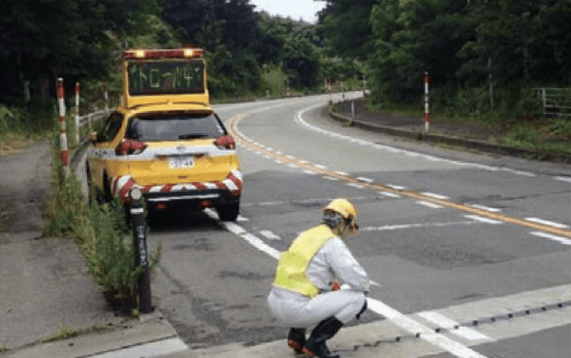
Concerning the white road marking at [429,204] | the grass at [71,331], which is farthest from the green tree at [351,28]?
the grass at [71,331]

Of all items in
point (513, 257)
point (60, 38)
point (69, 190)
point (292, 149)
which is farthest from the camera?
point (60, 38)

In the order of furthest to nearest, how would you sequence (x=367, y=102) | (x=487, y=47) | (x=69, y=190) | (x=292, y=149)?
1. (x=367, y=102)
2. (x=487, y=47)
3. (x=292, y=149)
4. (x=69, y=190)

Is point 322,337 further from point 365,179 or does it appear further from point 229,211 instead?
point 365,179

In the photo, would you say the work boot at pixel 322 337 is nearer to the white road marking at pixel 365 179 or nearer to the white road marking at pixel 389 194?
the white road marking at pixel 389 194

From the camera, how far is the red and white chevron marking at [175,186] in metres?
11.6

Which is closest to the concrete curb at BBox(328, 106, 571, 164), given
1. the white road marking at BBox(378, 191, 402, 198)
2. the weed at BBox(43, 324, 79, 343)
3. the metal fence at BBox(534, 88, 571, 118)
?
the metal fence at BBox(534, 88, 571, 118)

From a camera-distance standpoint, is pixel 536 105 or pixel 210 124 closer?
pixel 210 124

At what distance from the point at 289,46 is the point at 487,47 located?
4893 centimetres

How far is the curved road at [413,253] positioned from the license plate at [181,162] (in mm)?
926

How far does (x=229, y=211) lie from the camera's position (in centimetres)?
1246

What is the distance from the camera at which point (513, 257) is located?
9.55 meters

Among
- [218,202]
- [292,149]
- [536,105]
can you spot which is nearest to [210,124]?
[218,202]

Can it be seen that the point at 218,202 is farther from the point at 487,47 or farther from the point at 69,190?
the point at 487,47

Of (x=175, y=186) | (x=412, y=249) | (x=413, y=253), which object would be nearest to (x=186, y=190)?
(x=175, y=186)
